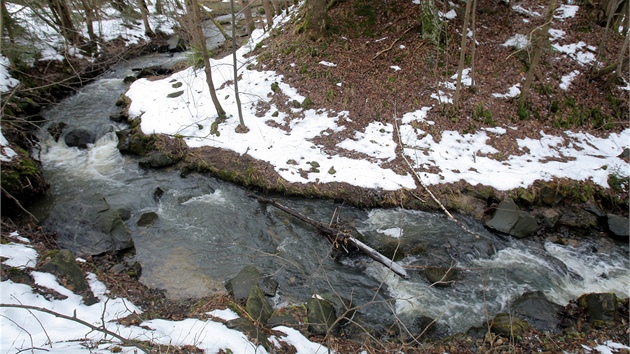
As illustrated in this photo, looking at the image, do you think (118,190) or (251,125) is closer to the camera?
(118,190)

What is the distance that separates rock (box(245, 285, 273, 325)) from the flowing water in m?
0.67

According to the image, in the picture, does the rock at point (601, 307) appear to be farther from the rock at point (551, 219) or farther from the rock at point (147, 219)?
the rock at point (147, 219)

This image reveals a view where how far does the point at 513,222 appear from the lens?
25.7ft

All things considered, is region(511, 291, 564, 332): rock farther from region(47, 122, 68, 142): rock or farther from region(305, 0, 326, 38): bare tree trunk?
region(47, 122, 68, 142): rock

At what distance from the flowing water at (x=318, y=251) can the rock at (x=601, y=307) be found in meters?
0.48

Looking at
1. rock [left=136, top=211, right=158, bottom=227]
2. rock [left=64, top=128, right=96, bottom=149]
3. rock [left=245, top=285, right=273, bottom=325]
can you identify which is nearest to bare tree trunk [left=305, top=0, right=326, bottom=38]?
rock [left=64, top=128, right=96, bottom=149]

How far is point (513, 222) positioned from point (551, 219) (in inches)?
40.0

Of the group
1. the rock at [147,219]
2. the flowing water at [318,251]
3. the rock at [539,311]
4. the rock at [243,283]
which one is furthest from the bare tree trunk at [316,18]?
the rock at [539,311]

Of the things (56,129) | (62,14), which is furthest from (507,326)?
(62,14)

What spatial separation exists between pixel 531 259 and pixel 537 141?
4.08 metres

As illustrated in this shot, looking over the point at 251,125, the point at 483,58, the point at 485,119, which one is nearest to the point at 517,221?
the point at 485,119

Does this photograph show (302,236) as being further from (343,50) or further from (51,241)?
(343,50)

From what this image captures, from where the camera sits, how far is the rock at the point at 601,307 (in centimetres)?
562

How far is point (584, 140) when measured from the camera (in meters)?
9.82
